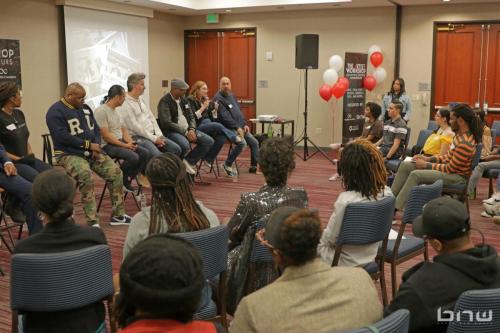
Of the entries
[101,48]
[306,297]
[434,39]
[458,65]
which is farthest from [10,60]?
[306,297]

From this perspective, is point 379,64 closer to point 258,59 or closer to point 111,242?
point 258,59

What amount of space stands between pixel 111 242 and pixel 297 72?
6839 millimetres

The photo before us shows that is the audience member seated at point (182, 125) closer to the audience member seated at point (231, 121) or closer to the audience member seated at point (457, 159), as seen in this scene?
the audience member seated at point (231, 121)

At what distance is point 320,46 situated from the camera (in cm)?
1077

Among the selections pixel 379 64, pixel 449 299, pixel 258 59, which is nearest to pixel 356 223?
pixel 449 299

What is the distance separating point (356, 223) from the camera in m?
2.90

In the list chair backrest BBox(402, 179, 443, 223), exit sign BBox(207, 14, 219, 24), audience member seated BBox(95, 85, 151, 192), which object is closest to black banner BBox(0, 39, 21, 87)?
audience member seated BBox(95, 85, 151, 192)

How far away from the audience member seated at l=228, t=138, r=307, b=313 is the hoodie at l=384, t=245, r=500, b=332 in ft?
3.18

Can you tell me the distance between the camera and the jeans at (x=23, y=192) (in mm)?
4488

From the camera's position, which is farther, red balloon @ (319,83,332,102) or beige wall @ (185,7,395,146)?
beige wall @ (185,7,395,146)

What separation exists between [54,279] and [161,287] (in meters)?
1.07

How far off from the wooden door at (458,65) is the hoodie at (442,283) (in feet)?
28.6

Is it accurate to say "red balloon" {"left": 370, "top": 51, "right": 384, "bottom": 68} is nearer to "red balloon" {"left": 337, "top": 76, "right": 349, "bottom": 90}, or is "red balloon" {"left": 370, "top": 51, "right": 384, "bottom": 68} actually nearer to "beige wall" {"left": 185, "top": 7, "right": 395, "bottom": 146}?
"beige wall" {"left": 185, "top": 7, "right": 395, "bottom": 146}

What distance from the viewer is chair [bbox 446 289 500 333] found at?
172 centimetres
